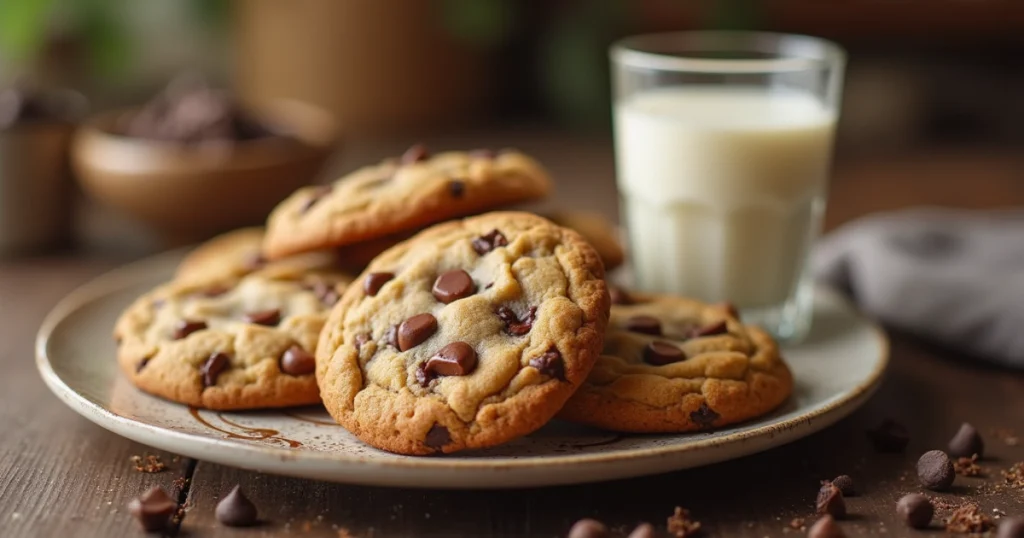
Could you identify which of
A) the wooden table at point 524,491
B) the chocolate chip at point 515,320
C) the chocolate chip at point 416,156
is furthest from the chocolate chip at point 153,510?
the chocolate chip at point 416,156

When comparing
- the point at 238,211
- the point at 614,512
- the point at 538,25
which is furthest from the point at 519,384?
the point at 538,25

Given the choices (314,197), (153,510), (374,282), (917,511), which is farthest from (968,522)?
(314,197)

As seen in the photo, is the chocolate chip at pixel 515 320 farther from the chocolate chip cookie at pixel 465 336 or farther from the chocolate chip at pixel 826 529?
the chocolate chip at pixel 826 529

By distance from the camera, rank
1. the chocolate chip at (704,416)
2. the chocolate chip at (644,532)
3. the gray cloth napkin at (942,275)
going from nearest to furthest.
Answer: the chocolate chip at (644,532), the chocolate chip at (704,416), the gray cloth napkin at (942,275)

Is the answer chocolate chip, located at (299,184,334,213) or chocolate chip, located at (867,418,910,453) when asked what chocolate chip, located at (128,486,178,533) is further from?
chocolate chip, located at (867,418,910,453)

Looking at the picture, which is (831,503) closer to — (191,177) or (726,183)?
(726,183)
